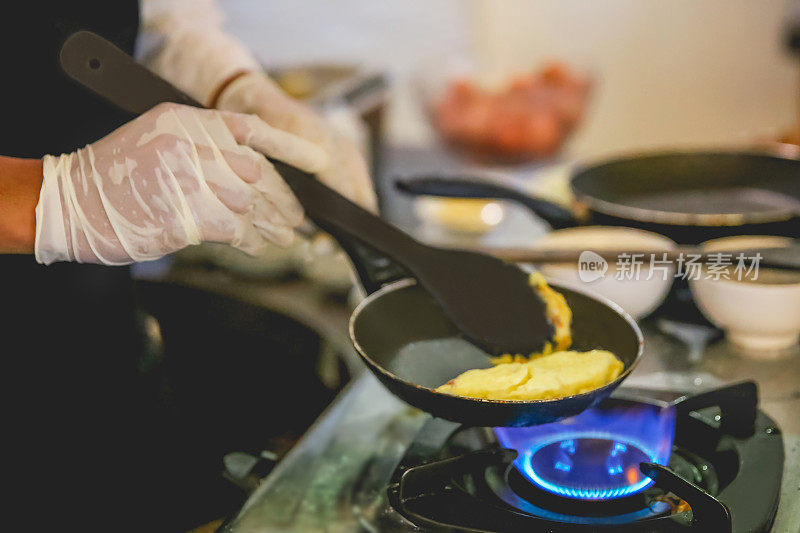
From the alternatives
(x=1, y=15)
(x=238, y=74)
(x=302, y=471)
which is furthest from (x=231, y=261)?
(x=302, y=471)

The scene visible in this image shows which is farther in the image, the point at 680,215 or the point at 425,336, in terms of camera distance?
the point at 680,215

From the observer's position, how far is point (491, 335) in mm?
883

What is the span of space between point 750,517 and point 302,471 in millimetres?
450

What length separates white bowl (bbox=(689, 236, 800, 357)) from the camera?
37.2 inches

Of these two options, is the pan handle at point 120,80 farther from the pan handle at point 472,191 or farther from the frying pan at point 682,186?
the frying pan at point 682,186

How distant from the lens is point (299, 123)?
1.16 metres

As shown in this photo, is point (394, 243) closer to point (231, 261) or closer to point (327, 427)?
point (327, 427)

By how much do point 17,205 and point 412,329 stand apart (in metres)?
0.47

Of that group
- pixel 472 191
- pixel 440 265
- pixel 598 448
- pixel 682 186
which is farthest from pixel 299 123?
pixel 682 186

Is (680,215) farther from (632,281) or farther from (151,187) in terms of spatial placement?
(151,187)

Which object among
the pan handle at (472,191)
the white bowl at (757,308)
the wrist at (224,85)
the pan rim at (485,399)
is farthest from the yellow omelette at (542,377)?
the wrist at (224,85)

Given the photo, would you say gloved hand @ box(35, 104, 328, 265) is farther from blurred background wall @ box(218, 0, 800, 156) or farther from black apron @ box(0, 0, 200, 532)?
blurred background wall @ box(218, 0, 800, 156)

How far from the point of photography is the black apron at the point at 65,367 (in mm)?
936

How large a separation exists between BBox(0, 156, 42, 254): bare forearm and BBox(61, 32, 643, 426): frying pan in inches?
4.9
